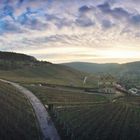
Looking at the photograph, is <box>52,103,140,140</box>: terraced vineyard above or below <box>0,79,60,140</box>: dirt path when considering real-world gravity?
below

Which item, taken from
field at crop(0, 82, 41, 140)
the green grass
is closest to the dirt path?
field at crop(0, 82, 41, 140)

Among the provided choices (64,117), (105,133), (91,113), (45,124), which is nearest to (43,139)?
(45,124)

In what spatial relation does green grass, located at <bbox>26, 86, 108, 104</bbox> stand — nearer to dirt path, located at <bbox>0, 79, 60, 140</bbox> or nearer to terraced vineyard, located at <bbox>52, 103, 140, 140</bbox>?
terraced vineyard, located at <bbox>52, 103, 140, 140</bbox>

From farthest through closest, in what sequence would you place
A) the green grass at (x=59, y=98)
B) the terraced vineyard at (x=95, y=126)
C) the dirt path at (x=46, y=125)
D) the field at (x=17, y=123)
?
the green grass at (x=59, y=98) < the terraced vineyard at (x=95, y=126) < the dirt path at (x=46, y=125) < the field at (x=17, y=123)

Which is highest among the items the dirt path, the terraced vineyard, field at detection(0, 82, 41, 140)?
field at detection(0, 82, 41, 140)

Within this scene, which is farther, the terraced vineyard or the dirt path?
the terraced vineyard

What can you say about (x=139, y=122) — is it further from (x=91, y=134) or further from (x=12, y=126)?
(x=12, y=126)

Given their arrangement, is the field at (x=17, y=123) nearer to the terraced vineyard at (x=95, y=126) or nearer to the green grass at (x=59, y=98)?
the terraced vineyard at (x=95, y=126)

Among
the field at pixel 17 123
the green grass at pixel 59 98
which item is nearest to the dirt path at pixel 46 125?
the field at pixel 17 123

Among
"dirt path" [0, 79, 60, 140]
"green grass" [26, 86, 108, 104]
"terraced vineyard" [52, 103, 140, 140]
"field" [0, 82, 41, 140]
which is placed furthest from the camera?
"green grass" [26, 86, 108, 104]

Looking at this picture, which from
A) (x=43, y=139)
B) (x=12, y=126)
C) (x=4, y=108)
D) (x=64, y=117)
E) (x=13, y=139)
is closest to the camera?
(x=13, y=139)

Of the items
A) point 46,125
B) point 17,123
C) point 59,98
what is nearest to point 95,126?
point 46,125
